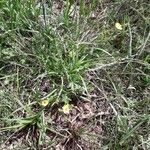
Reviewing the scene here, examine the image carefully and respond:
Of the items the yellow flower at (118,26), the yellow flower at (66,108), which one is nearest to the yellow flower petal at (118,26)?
the yellow flower at (118,26)

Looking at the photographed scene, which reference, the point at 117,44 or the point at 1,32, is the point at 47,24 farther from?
the point at 117,44

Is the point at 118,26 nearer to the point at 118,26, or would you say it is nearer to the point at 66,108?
the point at 118,26

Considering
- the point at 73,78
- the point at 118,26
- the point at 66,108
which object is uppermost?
the point at 118,26

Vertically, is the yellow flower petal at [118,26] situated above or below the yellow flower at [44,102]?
above

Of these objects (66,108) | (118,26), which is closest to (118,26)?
(118,26)

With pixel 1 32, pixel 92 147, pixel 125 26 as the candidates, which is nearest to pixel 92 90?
pixel 92 147

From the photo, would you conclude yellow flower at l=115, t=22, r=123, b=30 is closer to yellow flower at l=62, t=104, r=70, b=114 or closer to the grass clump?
the grass clump

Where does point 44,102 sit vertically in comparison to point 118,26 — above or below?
below

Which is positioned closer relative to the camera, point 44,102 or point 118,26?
point 44,102

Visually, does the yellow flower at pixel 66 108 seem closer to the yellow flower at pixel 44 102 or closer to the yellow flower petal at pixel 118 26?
the yellow flower at pixel 44 102

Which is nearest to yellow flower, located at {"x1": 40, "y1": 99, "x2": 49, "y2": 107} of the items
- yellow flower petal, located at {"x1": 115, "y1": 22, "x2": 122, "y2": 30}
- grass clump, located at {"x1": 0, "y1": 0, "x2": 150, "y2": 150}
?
grass clump, located at {"x1": 0, "y1": 0, "x2": 150, "y2": 150}

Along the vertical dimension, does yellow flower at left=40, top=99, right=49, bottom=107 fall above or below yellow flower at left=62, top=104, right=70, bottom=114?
above

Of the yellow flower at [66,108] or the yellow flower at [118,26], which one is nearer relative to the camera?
the yellow flower at [66,108]
